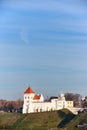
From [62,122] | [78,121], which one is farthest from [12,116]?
[78,121]

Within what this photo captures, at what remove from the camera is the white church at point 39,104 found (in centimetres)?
2409

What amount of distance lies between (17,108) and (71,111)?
7485 mm

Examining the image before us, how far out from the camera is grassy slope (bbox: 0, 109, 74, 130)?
20.1 m

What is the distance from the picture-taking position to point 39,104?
79.3ft

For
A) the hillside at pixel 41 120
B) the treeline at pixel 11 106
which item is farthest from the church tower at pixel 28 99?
the treeline at pixel 11 106

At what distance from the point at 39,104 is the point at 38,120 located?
2959mm

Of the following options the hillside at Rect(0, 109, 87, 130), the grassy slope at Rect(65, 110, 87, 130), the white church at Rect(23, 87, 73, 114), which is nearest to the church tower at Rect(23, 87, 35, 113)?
the white church at Rect(23, 87, 73, 114)

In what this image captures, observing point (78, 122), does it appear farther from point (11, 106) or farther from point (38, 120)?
point (11, 106)

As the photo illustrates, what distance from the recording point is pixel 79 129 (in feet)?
52.7

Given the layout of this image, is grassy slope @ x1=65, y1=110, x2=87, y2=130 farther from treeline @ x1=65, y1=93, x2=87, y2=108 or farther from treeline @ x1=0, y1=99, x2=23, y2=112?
treeline @ x1=0, y1=99, x2=23, y2=112

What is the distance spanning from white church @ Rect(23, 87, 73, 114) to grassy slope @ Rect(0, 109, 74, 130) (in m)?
1.18

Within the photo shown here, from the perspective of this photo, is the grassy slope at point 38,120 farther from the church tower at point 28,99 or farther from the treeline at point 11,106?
the treeline at point 11,106

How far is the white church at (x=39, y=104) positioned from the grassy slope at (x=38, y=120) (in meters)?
1.18

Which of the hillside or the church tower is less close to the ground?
the church tower
